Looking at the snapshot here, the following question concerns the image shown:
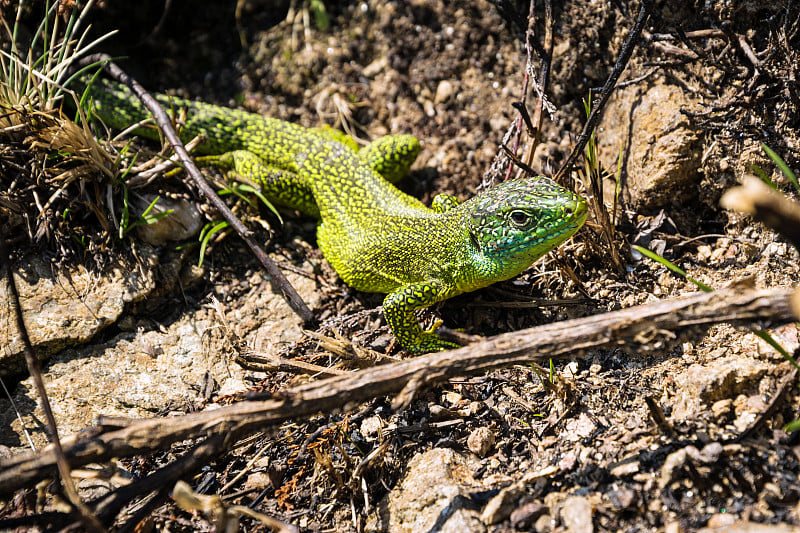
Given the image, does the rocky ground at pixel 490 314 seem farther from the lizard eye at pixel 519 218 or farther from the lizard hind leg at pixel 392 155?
the lizard eye at pixel 519 218

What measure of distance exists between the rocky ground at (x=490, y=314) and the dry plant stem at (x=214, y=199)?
0.20 metres

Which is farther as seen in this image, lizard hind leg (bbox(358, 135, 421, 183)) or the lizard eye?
lizard hind leg (bbox(358, 135, 421, 183))

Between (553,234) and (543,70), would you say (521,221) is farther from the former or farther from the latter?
(543,70)

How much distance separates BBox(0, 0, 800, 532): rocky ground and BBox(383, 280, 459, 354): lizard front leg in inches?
9.8

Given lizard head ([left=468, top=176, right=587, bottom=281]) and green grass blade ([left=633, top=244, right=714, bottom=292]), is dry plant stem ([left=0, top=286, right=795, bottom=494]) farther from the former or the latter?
lizard head ([left=468, top=176, right=587, bottom=281])

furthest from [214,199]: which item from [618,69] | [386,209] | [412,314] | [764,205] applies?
[764,205]

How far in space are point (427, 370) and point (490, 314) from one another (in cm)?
156

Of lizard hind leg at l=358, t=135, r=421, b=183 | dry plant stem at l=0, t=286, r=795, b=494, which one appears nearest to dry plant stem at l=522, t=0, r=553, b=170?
lizard hind leg at l=358, t=135, r=421, b=183

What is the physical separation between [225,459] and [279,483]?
1.37ft

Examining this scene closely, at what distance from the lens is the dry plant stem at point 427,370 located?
2566 mm

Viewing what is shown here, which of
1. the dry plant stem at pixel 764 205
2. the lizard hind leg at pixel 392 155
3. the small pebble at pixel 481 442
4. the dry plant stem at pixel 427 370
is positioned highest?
the dry plant stem at pixel 764 205

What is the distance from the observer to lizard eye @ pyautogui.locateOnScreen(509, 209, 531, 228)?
360 centimetres

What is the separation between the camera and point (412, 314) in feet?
12.8

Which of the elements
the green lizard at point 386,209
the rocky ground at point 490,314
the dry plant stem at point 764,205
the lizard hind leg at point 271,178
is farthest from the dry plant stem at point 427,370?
the lizard hind leg at point 271,178
